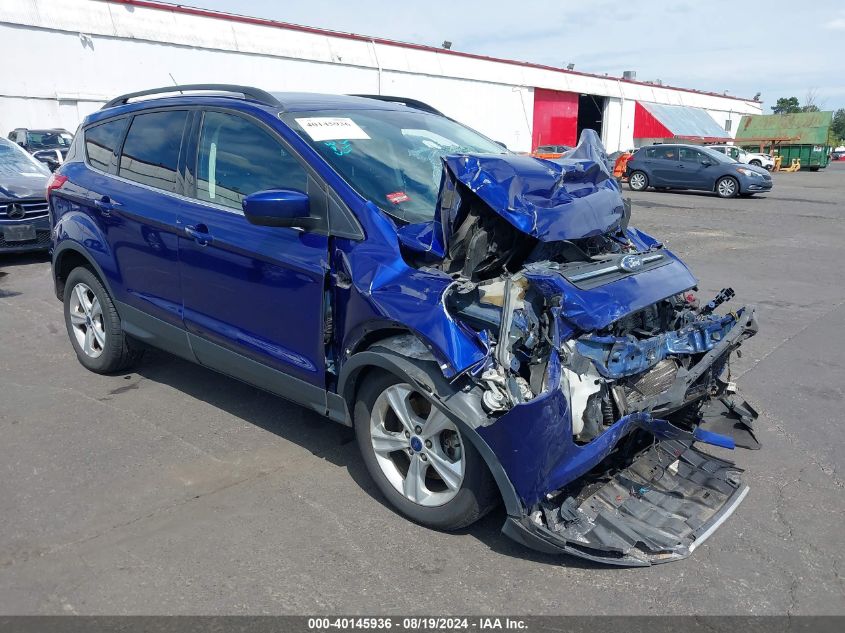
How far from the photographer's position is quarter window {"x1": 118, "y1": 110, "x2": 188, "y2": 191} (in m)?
4.52

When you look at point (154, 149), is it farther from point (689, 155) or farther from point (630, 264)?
point (689, 155)

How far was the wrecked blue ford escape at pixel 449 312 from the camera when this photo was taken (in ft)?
9.96

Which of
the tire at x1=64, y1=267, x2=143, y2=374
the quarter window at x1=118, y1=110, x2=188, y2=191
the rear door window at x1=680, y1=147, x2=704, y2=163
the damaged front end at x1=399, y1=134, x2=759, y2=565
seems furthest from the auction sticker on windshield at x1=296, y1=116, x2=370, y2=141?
the rear door window at x1=680, y1=147, x2=704, y2=163

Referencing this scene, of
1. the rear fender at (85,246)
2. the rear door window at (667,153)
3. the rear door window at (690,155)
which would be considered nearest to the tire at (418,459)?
the rear fender at (85,246)

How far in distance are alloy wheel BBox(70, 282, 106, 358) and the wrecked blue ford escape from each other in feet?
2.76

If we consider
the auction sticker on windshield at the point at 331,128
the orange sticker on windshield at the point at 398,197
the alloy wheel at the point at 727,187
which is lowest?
the alloy wheel at the point at 727,187

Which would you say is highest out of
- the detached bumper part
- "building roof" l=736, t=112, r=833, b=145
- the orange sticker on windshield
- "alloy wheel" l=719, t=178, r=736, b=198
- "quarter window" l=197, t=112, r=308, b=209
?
"quarter window" l=197, t=112, r=308, b=209

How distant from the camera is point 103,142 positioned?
528 cm

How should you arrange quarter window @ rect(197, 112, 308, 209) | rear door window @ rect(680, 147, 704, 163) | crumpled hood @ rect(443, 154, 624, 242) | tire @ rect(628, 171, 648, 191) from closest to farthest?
crumpled hood @ rect(443, 154, 624, 242) < quarter window @ rect(197, 112, 308, 209) < rear door window @ rect(680, 147, 704, 163) < tire @ rect(628, 171, 648, 191)

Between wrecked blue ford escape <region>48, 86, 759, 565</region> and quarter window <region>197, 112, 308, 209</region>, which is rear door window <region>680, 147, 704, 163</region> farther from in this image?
quarter window <region>197, 112, 308, 209</region>

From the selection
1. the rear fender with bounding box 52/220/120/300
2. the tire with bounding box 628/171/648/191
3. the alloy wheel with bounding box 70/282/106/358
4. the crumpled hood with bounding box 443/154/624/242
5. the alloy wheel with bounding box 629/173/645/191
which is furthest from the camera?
the alloy wheel with bounding box 629/173/645/191

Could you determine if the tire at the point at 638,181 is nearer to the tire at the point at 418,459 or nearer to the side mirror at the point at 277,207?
the side mirror at the point at 277,207

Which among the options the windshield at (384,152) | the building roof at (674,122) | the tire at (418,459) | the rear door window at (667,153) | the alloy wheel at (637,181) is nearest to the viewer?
the tire at (418,459)

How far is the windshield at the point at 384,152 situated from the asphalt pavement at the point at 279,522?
4.99 feet
